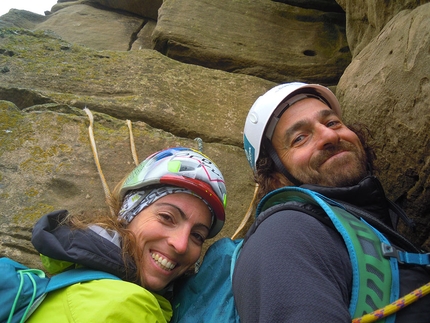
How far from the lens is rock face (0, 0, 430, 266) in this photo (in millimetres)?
2822

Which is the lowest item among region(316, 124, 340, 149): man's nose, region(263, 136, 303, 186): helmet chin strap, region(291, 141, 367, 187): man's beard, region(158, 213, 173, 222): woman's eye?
region(158, 213, 173, 222): woman's eye

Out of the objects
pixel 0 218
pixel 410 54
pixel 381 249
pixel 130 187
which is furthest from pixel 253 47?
pixel 381 249

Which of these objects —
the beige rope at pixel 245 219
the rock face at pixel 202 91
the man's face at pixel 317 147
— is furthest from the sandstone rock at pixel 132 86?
the man's face at pixel 317 147

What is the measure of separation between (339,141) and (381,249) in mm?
1040

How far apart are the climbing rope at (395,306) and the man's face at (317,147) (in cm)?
93

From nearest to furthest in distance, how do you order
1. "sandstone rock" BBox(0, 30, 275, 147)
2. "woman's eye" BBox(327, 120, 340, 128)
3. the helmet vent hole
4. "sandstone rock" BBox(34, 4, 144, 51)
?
"woman's eye" BBox(327, 120, 340, 128) → "sandstone rock" BBox(0, 30, 275, 147) → the helmet vent hole → "sandstone rock" BBox(34, 4, 144, 51)

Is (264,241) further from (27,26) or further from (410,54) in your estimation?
(27,26)

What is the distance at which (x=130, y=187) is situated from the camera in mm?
2682

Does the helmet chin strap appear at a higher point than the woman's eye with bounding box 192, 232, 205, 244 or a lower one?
higher

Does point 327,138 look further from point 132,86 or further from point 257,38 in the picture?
point 257,38

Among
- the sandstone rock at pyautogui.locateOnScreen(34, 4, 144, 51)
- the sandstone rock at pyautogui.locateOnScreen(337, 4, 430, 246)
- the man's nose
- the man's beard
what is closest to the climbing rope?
the man's beard

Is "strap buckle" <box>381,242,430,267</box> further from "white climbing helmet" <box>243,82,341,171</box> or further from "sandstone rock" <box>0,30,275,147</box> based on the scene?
"sandstone rock" <box>0,30,275,147</box>

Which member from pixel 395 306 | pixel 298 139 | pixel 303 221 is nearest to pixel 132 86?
pixel 298 139

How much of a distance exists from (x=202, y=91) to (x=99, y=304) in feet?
10.6
